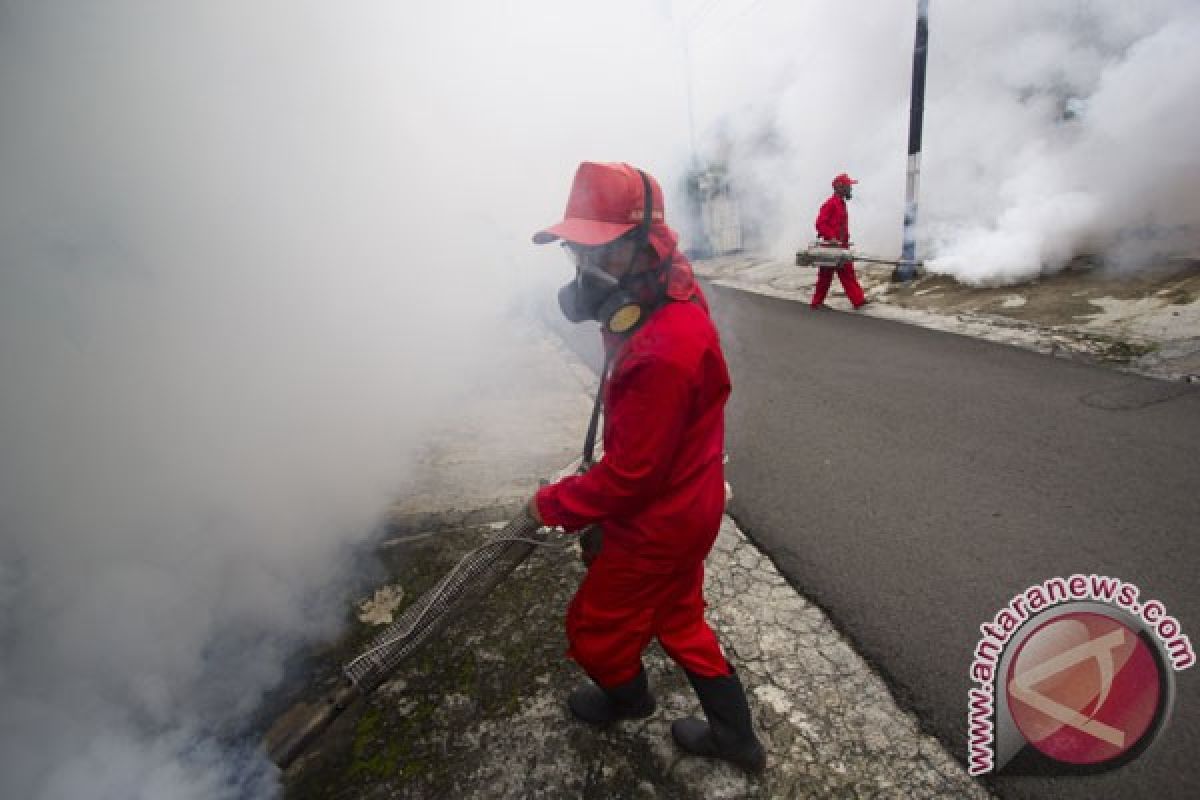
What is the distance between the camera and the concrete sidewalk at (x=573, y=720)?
1826 mm

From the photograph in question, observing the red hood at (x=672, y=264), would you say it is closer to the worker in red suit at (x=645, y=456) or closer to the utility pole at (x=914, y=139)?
the worker in red suit at (x=645, y=456)

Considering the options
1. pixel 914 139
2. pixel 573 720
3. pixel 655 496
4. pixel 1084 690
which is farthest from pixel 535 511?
pixel 914 139

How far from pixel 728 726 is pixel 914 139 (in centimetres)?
951

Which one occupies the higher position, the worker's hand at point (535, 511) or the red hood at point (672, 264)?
the red hood at point (672, 264)

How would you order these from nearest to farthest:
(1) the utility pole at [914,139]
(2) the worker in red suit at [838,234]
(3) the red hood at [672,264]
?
(3) the red hood at [672,264] → (1) the utility pole at [914,139] → (2) the worker in red suit at [838,234]

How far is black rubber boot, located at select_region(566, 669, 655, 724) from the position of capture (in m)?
1.91

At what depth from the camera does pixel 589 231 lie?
1.52m

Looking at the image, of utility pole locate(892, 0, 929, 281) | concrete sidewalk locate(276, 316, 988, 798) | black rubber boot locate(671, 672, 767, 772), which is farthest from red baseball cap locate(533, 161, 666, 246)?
utility pole locate(892, 0, 929, 281)

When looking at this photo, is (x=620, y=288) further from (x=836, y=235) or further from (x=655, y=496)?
(x=836, y=235)

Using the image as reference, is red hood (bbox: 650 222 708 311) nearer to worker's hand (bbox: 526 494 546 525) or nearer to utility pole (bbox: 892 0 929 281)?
worker's hand (bbox: 526 494 546 525)

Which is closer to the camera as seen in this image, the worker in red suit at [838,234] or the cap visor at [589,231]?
the cap visor at [589,231]

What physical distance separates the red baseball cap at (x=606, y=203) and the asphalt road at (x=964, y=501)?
2016 mm

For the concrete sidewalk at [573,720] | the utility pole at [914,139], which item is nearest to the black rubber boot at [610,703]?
the concrete sidewalk at [573,720]

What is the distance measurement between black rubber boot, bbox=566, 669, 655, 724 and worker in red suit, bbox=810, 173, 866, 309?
7.64 metres
